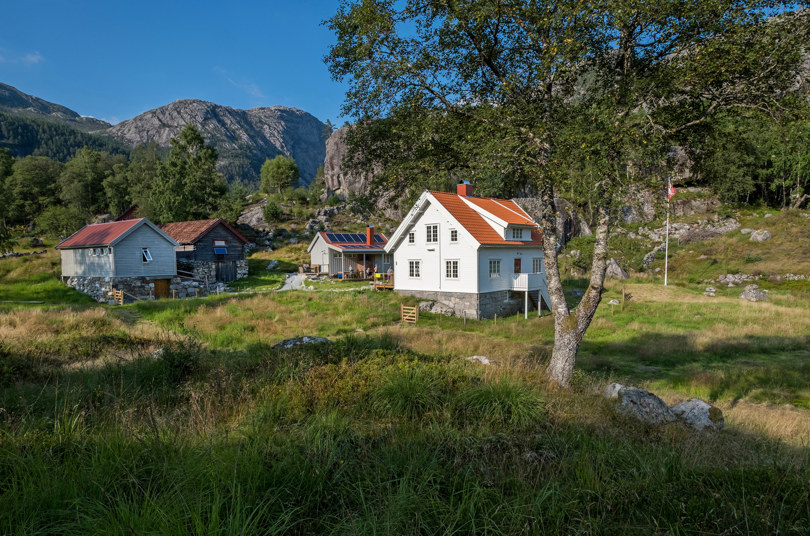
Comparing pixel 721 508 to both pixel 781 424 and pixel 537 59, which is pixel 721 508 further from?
pixel 537 59

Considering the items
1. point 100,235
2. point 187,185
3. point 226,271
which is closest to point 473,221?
point 226,271

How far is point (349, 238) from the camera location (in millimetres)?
52281

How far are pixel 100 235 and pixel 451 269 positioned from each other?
30484 mm

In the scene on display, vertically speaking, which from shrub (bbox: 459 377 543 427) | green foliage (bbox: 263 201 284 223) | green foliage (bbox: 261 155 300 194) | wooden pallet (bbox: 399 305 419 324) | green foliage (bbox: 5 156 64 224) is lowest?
wooden pallet (bbox: 399 305 419 324)

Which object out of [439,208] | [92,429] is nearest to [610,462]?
[92,429]

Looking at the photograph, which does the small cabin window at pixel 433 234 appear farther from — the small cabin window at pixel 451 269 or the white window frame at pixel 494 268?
the white window frame at pixel 494 268

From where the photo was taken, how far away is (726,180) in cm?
6178

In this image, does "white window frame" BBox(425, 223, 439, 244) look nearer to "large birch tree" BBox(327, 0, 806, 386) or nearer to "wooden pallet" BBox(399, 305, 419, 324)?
"wooden pallet" BBox(399, 305, 419, 324)

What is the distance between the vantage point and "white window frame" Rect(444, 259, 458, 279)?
100 feet

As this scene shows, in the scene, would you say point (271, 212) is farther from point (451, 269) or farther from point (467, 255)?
point (467, 255)

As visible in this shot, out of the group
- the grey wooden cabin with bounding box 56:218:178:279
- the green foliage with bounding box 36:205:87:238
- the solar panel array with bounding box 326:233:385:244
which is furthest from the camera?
the green foliage with bounding box 36:205:87:238

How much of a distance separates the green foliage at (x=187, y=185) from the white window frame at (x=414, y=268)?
3930 centimetres

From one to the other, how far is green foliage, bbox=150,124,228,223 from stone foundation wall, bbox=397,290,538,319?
39.6m

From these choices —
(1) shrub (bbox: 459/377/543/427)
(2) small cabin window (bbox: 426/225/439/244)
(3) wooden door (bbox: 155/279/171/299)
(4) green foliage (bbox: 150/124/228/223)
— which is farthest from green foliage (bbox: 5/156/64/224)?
(1) shrub (bbox: 459/377/543/427)
